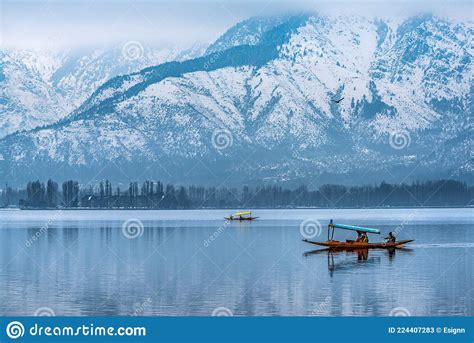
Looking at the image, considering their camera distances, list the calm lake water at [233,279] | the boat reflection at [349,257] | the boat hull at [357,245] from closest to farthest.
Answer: the calm lake water at [233,279] < the boat reflection at [349,257] < the boat hull at [357,245]

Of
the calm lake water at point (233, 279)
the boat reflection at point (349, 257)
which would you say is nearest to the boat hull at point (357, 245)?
the boat reflection at point (349, 257)

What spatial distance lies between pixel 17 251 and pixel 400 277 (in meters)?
41.3

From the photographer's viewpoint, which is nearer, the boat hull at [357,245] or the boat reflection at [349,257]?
the boat reflection at [349,257]

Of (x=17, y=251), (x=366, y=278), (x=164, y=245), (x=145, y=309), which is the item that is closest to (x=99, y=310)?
(x=145, y=309)

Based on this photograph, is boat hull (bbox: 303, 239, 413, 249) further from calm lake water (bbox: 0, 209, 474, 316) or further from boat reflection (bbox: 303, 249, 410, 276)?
calm lake water (bbox: 0, 209, 474, 316)

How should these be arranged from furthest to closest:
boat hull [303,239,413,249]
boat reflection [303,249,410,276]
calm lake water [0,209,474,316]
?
boat hull [303,239,413,249], boat reflection [303,249,410,276], calm lake water [0,209,474,316]

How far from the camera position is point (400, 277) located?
62156 millimetres

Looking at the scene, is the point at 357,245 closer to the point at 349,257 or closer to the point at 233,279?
the point at 349,257

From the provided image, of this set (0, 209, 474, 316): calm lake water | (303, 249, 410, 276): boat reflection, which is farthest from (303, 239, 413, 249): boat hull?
(0, 209, 474, 316): calm lake water

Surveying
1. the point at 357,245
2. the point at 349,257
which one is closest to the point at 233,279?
the point at 349,257

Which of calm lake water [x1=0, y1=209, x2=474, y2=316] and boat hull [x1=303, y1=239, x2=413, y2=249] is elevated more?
boat hull [x1=303, y1=239, x2=413, y2=249]

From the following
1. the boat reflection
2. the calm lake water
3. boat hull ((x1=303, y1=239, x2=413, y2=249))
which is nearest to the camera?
the calm lake water

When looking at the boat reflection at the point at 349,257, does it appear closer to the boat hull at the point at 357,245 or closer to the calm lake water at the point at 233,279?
the calm lake water at the point at 233,279

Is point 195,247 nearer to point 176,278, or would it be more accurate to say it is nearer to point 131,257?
point 131,257
